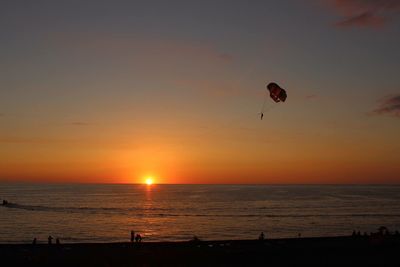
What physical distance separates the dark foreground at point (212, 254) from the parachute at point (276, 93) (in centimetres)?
1005

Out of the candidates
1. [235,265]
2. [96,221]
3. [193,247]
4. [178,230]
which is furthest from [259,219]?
[235,265]

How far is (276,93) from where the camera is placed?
33.6 m

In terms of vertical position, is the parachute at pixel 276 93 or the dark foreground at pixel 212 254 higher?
the parachute at pixel 276 93

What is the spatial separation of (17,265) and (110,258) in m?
5.02

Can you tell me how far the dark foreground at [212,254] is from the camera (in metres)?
26.9

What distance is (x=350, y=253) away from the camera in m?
30.1

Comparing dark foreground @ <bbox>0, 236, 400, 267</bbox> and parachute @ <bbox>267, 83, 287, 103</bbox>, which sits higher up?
parachute @ <bbox>267, 83, 287, 103</bbox>

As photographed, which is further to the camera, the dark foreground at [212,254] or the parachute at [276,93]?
the parachute at [276,93]

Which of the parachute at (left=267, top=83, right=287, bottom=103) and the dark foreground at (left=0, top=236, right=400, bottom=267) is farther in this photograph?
the parachute at (left=267, top=83, right=287, bottom=103)

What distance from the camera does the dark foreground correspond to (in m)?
26.9

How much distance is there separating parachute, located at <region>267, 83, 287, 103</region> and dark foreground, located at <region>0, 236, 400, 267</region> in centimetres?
1005

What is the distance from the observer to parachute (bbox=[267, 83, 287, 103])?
1303 inches

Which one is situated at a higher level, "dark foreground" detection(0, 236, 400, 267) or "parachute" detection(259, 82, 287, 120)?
"parachute" detection(259, 82, 287, 120)

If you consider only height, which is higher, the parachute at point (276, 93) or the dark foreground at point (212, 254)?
the parachute at point (276, 93)
